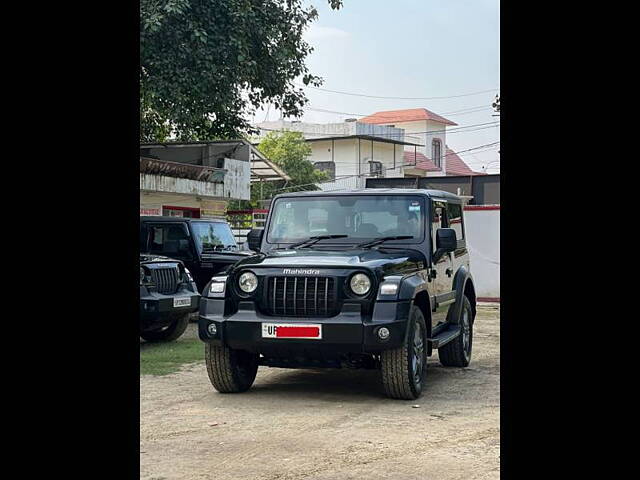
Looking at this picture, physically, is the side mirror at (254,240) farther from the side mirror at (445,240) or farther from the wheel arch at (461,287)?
the wheel arch at (461,287)

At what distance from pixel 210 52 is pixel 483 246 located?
753 centimetres

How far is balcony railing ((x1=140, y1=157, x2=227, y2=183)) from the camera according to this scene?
20469 mm

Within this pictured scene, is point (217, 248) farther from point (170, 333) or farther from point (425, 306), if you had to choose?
point (425, 306)

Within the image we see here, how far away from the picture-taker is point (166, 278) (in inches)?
421

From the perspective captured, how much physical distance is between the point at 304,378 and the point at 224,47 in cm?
830

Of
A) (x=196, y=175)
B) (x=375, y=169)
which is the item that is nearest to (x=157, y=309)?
(x=196, y=175)

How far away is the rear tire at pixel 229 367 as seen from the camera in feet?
24.7

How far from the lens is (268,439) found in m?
5.96

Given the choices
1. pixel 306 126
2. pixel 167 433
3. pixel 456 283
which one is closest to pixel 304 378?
pixel 456 283

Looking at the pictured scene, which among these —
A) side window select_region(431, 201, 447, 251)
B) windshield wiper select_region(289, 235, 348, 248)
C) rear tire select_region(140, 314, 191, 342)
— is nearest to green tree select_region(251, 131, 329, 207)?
rear tire select_region(140, 314, 191, 342)

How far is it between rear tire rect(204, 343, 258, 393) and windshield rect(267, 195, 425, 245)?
1.24 metres

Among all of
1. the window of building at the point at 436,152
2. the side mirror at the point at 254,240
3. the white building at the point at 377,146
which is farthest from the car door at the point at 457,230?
the window of building at the point at 436,152

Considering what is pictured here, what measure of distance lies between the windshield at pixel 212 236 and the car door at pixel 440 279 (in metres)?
5.65
